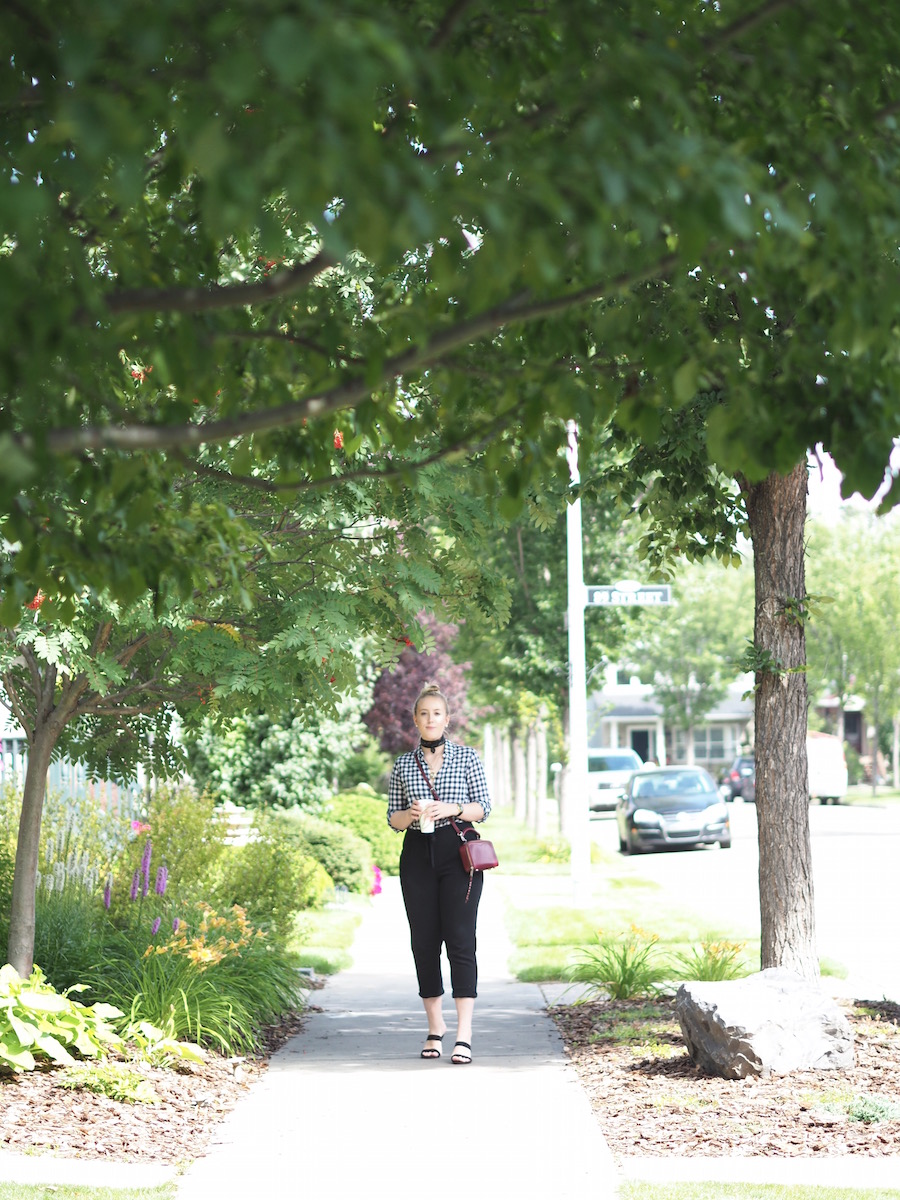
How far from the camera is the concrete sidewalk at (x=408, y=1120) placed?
508cm


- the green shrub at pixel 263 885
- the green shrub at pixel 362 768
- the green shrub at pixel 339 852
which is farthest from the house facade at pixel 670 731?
the green shrub at pixel 263 885

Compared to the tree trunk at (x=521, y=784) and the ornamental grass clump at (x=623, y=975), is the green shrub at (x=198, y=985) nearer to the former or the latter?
the ornamental grass clump at (x=623, y=975)

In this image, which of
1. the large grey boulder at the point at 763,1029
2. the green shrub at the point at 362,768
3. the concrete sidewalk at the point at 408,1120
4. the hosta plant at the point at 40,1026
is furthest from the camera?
the green shrub at the point at 362,768

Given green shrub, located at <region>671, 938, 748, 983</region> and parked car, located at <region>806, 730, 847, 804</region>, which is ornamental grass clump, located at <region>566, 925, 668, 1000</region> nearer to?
green shrub, located at <region>671, 938, 748, 983</region>

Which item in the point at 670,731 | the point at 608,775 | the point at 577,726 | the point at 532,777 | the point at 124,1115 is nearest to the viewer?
the point at 124,1115

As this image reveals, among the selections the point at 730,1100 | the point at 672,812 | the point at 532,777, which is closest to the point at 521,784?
the point at 532,777

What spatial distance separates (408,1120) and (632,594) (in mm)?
8568

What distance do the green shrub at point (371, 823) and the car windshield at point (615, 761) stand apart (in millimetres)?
19696

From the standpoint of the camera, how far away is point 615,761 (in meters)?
39.6

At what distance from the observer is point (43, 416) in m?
3.19

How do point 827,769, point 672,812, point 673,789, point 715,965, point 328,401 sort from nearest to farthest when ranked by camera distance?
1. point 328,401
2. point 715,965
3. point 672,812
4. point 673,789
5. point 827,769

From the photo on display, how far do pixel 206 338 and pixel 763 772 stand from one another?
5.41 m

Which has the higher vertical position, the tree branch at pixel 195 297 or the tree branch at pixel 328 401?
the tree branch at pixel 195 297

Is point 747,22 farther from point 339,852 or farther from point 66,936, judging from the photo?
point 339,852
